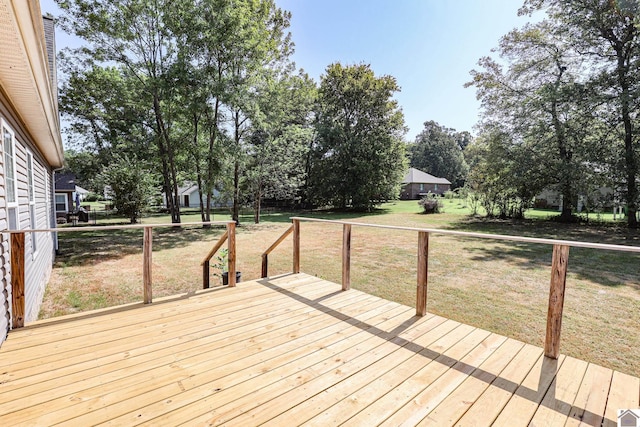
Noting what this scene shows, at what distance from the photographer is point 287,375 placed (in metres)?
2.24

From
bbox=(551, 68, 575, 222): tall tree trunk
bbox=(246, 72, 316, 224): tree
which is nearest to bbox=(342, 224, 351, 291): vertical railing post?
bbox=(246, 72, 316, 224): tree

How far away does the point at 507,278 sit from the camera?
5.98 meters

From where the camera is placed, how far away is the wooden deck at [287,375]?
5.94 feet

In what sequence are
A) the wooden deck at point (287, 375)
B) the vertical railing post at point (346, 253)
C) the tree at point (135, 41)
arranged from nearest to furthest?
the wooden deck at point (287, 375), the vertical railing post at point (346, 253), the tree at point (135, 41)

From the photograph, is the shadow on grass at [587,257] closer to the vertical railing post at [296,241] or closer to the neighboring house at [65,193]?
the vertical railing post at [296,241]

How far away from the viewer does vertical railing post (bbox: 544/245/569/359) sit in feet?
7.86

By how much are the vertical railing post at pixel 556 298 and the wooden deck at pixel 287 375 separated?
0.12 metres

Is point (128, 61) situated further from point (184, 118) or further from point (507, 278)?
point (507, 278)

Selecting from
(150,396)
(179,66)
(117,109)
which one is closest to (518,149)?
(179,66)

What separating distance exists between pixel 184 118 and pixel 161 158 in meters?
2.37

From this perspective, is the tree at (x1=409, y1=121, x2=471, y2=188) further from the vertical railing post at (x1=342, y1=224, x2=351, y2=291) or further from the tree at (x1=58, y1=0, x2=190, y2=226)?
the vertical railing post at (x1=342, y1=224, x2=351, y2=291)

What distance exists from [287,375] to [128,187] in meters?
14.2

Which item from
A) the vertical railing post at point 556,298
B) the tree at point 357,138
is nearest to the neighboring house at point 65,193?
the tree at point 357,138

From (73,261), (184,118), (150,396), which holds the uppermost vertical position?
(184,118)
